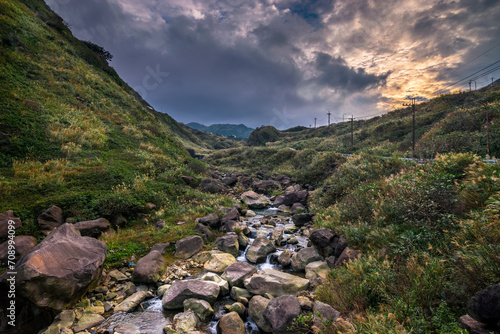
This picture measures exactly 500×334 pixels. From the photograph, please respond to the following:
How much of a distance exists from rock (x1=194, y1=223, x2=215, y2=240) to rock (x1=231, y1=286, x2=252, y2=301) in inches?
164

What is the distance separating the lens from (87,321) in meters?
5.45

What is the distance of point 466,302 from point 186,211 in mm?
12186

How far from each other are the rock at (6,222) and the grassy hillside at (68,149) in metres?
0.30

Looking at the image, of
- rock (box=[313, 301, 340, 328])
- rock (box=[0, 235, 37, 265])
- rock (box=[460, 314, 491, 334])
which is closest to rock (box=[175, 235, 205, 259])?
rock (box=[0, 235, 37, 265])

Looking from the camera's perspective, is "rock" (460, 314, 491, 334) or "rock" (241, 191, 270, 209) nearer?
"rock" (460, 314, 491, 334)

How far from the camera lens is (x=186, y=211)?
43.0ft

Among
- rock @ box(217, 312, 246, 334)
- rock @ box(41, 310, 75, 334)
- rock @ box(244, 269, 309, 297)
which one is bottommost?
rock @ box(217, 312, 246, 334)

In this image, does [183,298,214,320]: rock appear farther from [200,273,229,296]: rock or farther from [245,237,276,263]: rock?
[245,237,276,263]: rock

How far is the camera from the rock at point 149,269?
7348 millimetres

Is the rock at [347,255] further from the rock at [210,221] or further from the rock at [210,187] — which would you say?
the rock at [210,187]

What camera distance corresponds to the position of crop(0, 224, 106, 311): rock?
4.90 metres

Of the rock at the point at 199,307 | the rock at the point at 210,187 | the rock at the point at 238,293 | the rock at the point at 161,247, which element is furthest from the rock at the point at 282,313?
the rock at the point at 210,187

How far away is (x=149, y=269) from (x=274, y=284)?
4450 mm

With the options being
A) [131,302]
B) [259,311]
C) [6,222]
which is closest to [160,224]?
[131,302]
